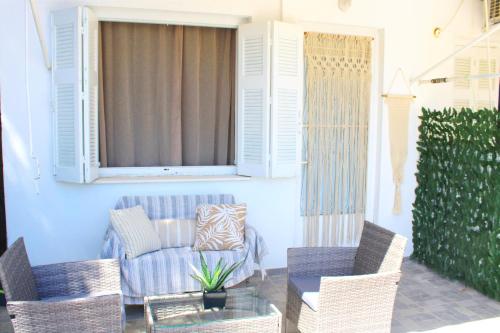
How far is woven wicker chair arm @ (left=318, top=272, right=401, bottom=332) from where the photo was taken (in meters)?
2.89

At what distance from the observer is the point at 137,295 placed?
370 cm

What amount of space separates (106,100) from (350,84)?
97.9 inches

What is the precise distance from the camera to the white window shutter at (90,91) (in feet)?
13.5

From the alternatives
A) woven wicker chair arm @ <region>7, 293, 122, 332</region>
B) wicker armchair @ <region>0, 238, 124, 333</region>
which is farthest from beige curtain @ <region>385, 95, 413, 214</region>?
woven wicker chair arm @ <region>7, 293, 122, 332</region>

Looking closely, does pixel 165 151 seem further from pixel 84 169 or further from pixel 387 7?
pixel 387 7

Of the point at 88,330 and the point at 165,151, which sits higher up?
the point at 165,151

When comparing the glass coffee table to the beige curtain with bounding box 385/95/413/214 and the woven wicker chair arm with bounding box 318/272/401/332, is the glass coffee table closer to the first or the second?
the woven wicker chair arm with bounding box 318/272/401/332

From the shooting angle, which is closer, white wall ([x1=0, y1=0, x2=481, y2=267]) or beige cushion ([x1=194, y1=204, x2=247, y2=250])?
beige cushion ([x1=194, y1=204, x2=247, y2=250])

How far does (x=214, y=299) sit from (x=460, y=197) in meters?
2.86

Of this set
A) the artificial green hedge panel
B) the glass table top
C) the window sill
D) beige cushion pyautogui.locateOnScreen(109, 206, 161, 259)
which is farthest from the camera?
the window sill

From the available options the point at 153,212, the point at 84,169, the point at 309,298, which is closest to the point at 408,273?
the point at 309,298

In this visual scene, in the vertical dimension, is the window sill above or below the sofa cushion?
above

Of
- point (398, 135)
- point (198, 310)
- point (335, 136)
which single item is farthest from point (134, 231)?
point (398, 135)

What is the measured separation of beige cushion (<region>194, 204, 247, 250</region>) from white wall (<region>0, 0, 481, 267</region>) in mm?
510
